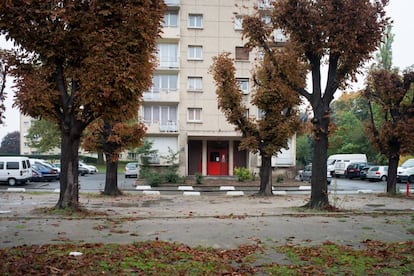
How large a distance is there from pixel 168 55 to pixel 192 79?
309 cm

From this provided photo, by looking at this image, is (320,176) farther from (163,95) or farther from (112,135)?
(163,95)

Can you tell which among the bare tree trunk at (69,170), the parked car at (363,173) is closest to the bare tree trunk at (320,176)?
the bare tree trunk at (69,170)

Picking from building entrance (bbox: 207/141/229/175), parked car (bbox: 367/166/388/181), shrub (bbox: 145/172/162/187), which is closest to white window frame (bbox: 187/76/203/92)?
building entrance (bbox: 207/141/229/175)

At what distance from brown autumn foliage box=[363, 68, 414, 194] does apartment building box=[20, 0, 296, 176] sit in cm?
1649

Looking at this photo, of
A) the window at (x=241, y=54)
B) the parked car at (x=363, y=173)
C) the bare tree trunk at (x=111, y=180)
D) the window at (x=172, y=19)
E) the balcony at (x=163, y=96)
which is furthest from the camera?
the parked car at (x=363, y=173)

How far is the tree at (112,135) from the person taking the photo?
77.5 feet

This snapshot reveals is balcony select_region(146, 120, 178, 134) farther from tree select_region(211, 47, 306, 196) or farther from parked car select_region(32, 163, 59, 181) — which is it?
tree select_region(211, 47, 306, 196)

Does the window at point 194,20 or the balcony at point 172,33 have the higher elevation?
the window at point 194,20

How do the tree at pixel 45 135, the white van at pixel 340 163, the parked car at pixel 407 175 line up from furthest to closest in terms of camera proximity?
the tree at pixel 45 135 → the white van at pixel 340 163 → the parked car at pixel 407 175

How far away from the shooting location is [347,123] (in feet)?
243

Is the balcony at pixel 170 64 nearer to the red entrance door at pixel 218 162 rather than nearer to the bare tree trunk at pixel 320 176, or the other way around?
the red entrance door at pixel 218 162

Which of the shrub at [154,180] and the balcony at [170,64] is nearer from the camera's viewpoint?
the shrub at [154,180]

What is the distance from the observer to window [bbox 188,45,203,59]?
42.2 meters

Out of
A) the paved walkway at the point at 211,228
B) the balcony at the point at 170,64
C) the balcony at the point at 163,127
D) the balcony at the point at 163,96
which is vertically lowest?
the paved walkway at the point at 211,228
